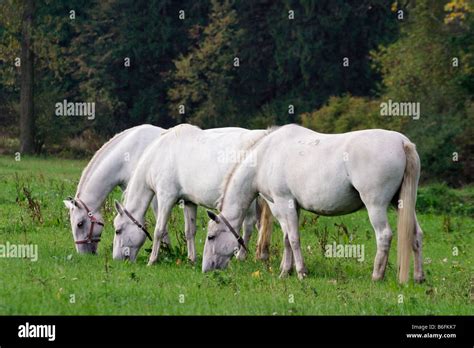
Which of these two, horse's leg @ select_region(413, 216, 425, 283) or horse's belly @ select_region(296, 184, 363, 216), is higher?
horse's belly @ select_region(296, 184, 363, 216)

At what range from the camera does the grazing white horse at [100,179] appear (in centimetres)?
1480

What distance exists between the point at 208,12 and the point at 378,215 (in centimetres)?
3787

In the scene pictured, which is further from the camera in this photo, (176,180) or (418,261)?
(176,180)

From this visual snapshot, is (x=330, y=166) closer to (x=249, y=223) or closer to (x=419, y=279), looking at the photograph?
(x=419, y=279)

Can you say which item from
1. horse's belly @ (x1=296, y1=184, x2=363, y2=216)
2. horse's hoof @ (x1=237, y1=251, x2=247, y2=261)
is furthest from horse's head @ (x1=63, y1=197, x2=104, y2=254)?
horse's belly @ (x1=296, y1=184, x2=363, y2=216)

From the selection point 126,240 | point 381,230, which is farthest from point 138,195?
point 381,230

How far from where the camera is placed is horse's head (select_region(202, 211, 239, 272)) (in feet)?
43.0

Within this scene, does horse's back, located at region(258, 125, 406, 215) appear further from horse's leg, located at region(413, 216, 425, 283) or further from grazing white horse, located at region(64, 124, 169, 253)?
grazing white horse, located at region(64, 124, 169, 253)

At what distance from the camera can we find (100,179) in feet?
50.6

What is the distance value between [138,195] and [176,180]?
559mm

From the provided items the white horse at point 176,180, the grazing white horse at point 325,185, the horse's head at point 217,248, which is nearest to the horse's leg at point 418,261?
the grazing white horse at point 325,185

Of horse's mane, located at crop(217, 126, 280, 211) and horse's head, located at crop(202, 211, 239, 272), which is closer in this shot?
horse's head, located at crop(202, 211, 239, 272)

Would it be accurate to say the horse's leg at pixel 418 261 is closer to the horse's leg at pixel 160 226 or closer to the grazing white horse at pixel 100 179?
the horse's leg at pixel 160 226

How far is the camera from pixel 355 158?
12320 mm
